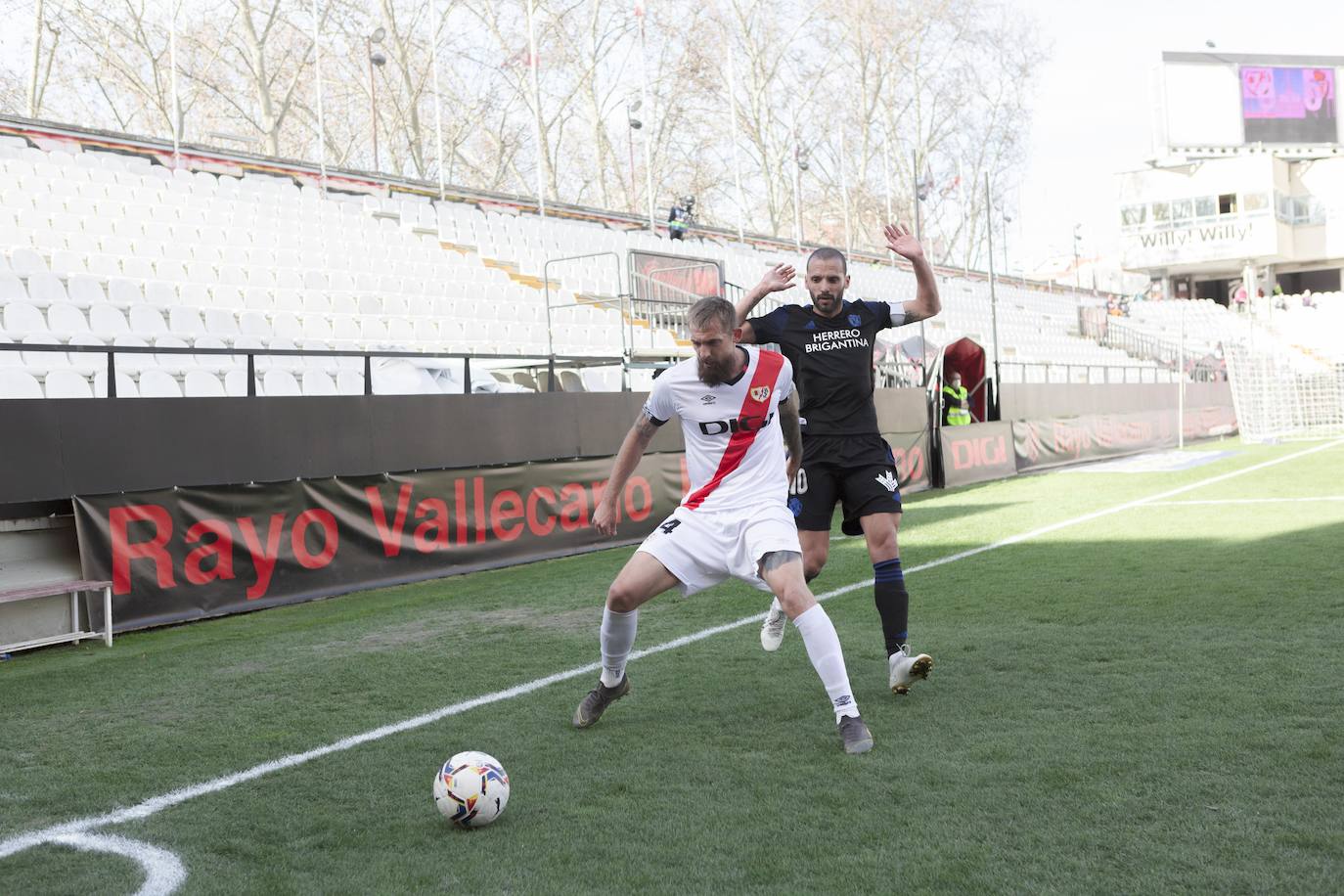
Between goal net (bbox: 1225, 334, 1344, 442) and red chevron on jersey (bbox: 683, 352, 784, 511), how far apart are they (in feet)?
90.0

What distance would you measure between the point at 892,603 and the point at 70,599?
5.87 m

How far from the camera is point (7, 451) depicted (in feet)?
26.5

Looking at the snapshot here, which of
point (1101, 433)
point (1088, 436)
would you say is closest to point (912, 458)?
point (1088, 436)

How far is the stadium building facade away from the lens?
65.8 meters

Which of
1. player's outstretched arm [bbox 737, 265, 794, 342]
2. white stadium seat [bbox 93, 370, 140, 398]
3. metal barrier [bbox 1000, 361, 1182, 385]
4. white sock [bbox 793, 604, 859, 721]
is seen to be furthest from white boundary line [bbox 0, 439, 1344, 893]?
metal barrier [bbox 1000, 361, 1182, 385]

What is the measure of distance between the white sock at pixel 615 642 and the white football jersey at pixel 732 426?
0.56 m

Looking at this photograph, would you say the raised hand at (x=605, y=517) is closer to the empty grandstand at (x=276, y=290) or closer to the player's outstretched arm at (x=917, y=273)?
the player's outstretched arm at (x=917, y=273)

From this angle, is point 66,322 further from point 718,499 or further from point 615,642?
point 718,499

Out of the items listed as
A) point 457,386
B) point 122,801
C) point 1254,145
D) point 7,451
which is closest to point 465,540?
point 457,386

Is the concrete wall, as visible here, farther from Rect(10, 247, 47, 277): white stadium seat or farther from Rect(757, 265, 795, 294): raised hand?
Rect(757, 265, 795, 294): raised hand

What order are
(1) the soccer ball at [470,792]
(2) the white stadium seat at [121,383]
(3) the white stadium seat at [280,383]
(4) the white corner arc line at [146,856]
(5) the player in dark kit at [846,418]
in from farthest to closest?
(3) the white stadium seat at [280,383] < (2) the white stadium seat at [121,383] < (5) the player in dark kit at [846,418] < (1) the soccer ball at [470,792] < (4) the white corner arc line at [146,856]

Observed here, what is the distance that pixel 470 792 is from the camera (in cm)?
398

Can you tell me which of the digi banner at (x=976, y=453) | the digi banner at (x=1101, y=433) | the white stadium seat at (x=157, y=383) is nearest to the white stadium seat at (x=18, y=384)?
the white stadium seat at (x=157, y=383)

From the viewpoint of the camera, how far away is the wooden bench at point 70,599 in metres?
7.76
